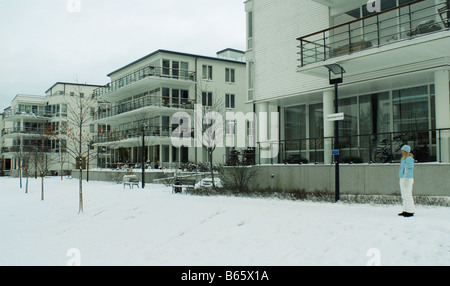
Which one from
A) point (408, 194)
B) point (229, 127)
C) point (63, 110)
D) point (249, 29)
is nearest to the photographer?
point (408, 194)

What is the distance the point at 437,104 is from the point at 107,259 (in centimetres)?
1184

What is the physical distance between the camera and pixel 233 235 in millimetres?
9375

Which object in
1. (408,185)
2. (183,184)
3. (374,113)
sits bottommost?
(183,184)

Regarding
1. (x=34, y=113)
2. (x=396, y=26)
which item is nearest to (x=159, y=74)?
(x=396, y=26)

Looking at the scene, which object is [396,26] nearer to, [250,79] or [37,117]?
[250,79]

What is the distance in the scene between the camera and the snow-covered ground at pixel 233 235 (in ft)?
24.3

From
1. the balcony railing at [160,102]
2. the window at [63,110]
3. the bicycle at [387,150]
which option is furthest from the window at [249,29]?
the window at [63,110]

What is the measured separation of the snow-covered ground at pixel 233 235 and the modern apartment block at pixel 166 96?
23.5 m

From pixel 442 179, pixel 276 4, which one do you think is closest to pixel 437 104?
pixel 442 179

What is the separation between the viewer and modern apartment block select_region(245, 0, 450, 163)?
45.0 feet

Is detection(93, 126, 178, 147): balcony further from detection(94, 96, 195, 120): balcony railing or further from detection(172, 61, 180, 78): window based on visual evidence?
detection(172, 61, 180, 78): window

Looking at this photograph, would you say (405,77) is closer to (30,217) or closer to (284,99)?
(284,99)

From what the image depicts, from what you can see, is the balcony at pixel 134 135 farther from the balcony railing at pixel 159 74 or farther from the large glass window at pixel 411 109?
the large glass window at pixel 411 109

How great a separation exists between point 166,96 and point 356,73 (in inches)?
989
